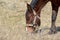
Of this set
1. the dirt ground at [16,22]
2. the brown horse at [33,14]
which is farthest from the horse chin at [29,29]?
the dirt ground at [16,22]

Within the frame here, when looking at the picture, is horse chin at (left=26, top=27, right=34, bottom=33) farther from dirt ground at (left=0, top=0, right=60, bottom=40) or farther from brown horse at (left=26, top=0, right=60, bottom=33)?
dirt ground at (left=0, top=0, right=60, bottom=40)

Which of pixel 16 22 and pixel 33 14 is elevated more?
pixel 33 14

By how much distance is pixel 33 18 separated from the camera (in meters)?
6.73

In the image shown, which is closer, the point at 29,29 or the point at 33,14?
the point at 33,14

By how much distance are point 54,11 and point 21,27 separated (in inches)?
43.4

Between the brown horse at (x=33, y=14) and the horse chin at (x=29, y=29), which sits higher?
the brown horse at (x=33, y=14)

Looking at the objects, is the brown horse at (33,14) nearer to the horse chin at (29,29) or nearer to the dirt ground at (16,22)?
the horse chin at (29,29)

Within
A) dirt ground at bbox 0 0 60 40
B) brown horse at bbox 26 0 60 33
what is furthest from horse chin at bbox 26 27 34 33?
dirt ground at bbox 0 0 60 40

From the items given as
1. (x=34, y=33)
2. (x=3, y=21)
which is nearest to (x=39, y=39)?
(x=34, y=33)

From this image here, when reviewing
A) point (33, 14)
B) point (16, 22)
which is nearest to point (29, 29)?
point (33, 14)

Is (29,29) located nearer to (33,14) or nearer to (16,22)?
(33,14)

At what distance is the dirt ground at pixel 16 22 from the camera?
713cm

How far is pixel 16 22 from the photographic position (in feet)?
27.3

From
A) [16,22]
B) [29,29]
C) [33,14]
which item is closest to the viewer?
[33,14]
